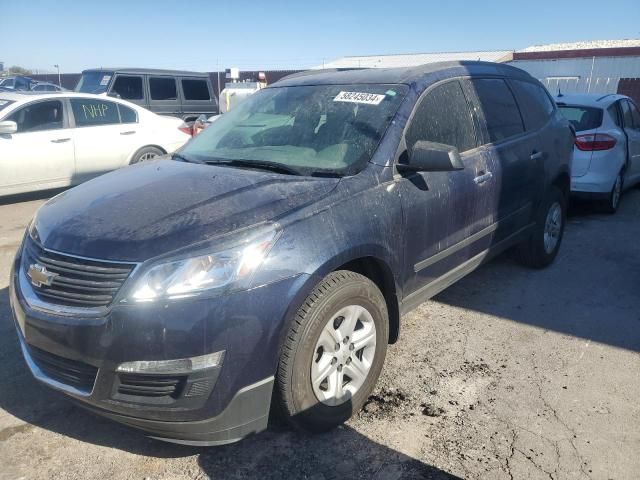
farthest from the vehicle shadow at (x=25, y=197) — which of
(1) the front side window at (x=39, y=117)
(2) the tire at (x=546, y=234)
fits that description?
(2) the tire at (x=546, y=234)

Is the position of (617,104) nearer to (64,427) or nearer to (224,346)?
(224,346)

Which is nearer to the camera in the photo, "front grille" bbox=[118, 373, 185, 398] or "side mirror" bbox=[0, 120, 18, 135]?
"front grille" bbox=[118, 373, 185, 398]

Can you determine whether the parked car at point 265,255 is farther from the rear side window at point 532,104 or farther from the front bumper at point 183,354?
the rear side window at point 532,104

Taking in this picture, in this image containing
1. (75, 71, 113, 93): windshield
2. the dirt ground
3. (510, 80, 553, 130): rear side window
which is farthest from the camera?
(75, 71, 113, 93): windshield

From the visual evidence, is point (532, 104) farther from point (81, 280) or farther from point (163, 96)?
point (163, 96)

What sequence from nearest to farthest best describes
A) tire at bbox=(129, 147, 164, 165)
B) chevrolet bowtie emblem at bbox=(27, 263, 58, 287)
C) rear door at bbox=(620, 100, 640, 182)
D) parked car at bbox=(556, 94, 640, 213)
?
chevrolet bowtie emblem at bbox=(27, 263, 58, 287), parked car at bbox=(556, 94, 640, 213), rear door at bbox=(620, 100, 640, 182), tire at bbox=(129, 147, 164, 165)

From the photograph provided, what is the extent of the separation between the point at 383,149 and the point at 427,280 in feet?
2.95

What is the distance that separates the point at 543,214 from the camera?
4.75 metres

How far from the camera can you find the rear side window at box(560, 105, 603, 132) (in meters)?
6.68

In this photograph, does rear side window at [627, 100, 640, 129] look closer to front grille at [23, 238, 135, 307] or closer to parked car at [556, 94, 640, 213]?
parked car at [556, 94, 640, 213]

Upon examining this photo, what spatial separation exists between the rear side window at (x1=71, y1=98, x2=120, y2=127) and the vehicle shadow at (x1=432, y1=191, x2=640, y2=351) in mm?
5870

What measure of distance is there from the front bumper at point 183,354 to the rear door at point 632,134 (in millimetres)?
6466

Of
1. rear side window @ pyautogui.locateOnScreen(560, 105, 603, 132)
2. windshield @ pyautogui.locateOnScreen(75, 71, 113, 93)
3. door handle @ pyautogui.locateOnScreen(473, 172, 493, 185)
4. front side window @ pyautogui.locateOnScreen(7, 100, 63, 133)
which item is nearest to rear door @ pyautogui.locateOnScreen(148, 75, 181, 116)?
windshield @ pyautogui.locateOnScreen(75, 71, 113, 93)

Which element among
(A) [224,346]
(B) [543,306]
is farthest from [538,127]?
(A) [224,346]
